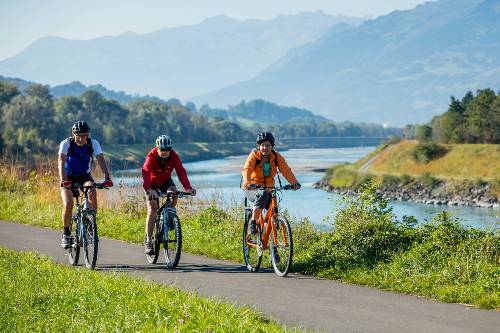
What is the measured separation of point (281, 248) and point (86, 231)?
3.00 meters

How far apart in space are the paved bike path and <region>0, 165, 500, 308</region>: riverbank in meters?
0.30

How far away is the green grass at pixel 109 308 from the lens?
22.9 feet

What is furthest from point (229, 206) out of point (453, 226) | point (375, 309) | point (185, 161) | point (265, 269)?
point (185, 161)

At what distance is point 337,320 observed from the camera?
786 centimetres

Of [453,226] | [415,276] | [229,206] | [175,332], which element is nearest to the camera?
[175,332]

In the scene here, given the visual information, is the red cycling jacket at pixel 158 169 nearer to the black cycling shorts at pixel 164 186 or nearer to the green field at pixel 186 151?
the black cycling shorts at pixel 164 186

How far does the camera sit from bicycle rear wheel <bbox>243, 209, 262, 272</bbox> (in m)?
11.2

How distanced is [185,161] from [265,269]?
13590 centimetres

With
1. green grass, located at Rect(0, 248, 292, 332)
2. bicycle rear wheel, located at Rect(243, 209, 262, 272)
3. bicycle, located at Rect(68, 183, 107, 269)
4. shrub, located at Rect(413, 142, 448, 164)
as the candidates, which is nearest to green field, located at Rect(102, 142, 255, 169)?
shrub, located at Rect(413, 142, 448, 164)

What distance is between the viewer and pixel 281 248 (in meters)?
10.8

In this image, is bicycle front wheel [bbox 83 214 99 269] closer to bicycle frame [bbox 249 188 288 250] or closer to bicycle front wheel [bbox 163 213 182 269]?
bicycle front wheel [bbox 163 213 182 269]

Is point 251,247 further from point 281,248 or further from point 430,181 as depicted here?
point 430,181

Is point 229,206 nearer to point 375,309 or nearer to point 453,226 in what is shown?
point 453,226

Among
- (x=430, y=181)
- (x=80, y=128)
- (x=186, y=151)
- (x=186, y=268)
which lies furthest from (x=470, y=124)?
(x=80, y=128)
